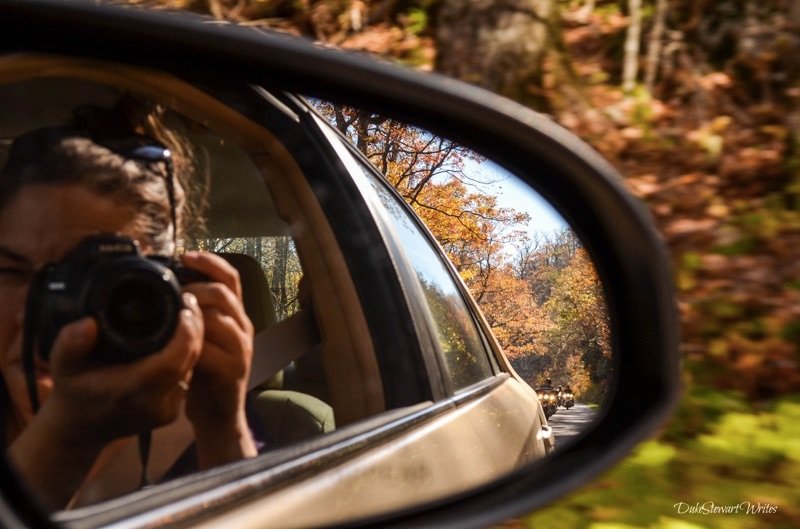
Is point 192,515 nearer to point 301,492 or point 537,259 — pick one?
point 301,492

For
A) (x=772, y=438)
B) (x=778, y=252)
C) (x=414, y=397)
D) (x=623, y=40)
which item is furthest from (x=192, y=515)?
(x=623, y=40)

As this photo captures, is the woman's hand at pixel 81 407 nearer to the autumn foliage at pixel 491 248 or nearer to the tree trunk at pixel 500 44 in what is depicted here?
the autumn foliage at pixel 491 248

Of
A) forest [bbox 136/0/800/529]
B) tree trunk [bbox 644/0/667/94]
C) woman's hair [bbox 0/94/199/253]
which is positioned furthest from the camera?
tree trunk [bbox 644/0/667/94]

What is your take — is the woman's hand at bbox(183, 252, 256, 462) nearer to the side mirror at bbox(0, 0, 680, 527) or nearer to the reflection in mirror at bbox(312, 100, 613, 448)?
the side mirror at bbox(0, 0, 680, 527)

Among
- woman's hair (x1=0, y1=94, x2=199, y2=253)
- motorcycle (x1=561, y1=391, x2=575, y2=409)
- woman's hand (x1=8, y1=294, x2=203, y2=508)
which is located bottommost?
motorcycle (x1=561, y1=391, x2=575, y2=409)

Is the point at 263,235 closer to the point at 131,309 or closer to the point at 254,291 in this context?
the point at 254,291

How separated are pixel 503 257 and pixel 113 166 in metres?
0.67

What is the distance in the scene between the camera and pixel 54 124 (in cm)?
122

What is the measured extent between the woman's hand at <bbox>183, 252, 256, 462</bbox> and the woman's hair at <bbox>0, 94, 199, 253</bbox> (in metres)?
0.07

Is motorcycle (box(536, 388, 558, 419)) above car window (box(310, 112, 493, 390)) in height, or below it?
below

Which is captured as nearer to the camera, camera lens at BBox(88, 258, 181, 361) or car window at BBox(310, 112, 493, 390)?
camera lens at BBox(88, 258, 181, 361)

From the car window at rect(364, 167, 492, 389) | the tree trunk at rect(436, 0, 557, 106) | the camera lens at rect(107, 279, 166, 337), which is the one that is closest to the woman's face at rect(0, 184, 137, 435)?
the camera lens at rect(107, 279, 166, 337)

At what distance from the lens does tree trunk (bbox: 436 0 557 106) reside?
19.1 ft

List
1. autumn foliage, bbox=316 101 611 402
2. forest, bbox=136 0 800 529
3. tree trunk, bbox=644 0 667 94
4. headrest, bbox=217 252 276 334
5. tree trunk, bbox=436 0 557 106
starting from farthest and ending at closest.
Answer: tree trunk, bbox=644 0 667 94 < tree trunk, bbox=436 0 557 106 < forest, bbox=136 0 800 529 < autumn foliage, bbox=316 101 611 402 < headrest, bbox=217 252 276 334
